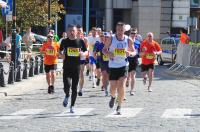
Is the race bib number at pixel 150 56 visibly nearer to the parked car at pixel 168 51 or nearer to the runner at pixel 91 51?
the runner at pixel 91 51

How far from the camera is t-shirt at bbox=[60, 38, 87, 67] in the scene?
1481 cm

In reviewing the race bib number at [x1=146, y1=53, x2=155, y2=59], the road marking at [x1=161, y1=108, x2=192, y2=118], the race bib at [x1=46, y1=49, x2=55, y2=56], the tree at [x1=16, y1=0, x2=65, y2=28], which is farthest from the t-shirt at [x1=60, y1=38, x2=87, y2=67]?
the tree at [x1=16, y1=0, x2=65, y2=28]

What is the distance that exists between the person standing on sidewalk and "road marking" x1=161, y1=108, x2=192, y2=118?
2.11 meters

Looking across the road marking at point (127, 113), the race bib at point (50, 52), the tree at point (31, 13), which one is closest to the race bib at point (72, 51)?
the road marking at point (127, 113)

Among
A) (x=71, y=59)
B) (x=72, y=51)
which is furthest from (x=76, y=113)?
(x=72, y=51)

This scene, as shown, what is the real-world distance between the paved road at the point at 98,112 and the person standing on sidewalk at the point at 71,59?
1.92 feet

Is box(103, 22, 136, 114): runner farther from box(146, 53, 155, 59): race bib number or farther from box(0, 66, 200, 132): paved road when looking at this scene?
box(146, 53, 155, 59): race bib number

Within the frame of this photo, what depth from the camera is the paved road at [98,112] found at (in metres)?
12.1

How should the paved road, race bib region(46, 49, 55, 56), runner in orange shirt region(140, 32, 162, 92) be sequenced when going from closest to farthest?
1. the paved road
2. race bib region(46, 49, 55, 56)
3. runner in orange shirt region(140, 32, 162, 92)

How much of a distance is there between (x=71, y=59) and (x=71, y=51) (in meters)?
0.18

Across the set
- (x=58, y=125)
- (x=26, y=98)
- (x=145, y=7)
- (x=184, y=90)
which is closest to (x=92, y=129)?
(x=58, y=125)

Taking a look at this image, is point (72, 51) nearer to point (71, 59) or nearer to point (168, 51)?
point (71, 59)

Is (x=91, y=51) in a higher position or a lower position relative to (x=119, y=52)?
lower

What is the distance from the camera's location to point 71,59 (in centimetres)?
1483
